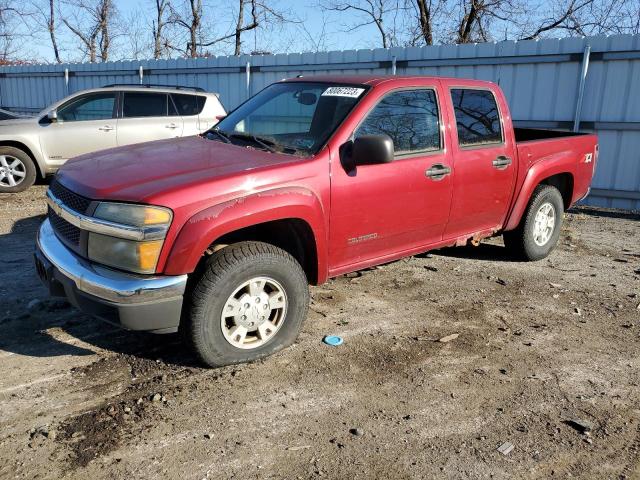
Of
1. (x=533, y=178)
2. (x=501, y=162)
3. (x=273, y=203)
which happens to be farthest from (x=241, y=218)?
(x=533, y=178)

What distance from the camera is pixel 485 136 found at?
197 inches

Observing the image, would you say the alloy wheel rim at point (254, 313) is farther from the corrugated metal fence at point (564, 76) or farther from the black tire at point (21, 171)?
the corrugated metal fence at point (564, 76)

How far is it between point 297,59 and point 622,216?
6785mm

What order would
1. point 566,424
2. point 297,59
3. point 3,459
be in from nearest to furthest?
point 3,459 < point 566,424 < point 297,59

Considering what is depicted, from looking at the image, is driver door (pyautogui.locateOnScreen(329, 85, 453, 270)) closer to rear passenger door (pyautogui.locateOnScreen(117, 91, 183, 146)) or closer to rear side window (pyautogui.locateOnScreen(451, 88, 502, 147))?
rear side window (pyautogui.locateOnScreen(451, 88, 502, 147))

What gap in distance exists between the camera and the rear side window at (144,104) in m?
9.43

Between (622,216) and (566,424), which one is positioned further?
(622,216)

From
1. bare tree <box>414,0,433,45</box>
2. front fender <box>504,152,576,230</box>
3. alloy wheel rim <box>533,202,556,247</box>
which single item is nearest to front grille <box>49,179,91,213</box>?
front fender <box>504,152,576,230</box>

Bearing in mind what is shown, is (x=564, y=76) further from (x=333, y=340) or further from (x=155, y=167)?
(x=155, y=167)

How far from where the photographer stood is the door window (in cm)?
915

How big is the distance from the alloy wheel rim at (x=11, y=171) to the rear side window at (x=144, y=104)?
5.94ft

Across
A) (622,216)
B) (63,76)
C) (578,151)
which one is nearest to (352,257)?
(578,151)

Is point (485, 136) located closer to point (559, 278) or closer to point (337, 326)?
point (559, 278)

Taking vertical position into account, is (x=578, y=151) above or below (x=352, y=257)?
above
